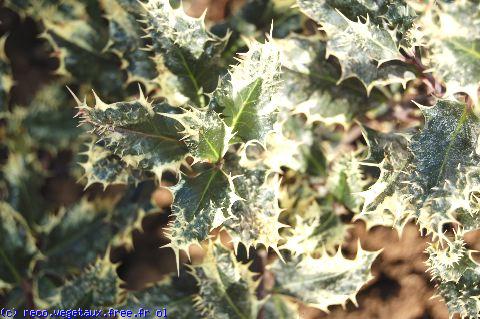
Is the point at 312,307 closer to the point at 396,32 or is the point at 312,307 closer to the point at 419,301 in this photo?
the point at 419,301

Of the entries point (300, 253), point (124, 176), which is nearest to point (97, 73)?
point (124, 176)

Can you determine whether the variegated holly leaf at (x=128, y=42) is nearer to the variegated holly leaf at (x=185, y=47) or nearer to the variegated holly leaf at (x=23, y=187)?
the variegated holly leaf at (x=185, y=47)

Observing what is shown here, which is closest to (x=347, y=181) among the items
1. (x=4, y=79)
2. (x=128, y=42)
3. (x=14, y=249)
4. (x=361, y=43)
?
(x=361, y=43)

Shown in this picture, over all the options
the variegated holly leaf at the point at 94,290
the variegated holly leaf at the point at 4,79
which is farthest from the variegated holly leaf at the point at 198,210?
the variegated holly leaf at the point at 4,79

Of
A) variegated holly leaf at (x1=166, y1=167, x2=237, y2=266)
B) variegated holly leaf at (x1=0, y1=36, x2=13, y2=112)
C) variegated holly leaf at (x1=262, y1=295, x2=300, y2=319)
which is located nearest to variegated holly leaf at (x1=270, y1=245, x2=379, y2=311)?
variegated holly leaf at (x1=262, y1=295, x2=300, y2=319)

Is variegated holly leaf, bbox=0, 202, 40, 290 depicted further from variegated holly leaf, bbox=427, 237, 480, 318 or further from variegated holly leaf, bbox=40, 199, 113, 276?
variegated holly leaf, bbox=427, 237, 480, 318
